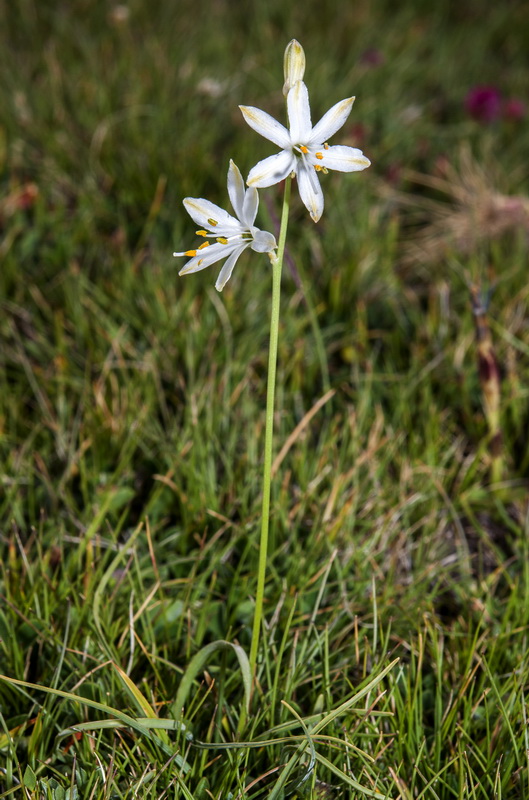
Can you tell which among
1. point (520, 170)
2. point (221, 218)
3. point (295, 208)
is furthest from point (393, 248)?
point (221, 218)

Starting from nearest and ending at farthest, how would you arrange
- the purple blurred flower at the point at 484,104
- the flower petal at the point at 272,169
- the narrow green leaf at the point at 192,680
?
the flower petal at the point at 272,169, the narrow green leaf at the point at 192,680, the purple blurred flower at the point at 484,104

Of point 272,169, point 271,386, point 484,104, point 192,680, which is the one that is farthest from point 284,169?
point 484,104

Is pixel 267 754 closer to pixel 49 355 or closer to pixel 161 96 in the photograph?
pixel 49 355

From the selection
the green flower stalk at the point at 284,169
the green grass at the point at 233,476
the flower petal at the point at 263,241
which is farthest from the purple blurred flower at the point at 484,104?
the flower petal at the point at 263,241

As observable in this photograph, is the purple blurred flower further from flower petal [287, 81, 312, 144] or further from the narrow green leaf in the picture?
the narrow green leaf

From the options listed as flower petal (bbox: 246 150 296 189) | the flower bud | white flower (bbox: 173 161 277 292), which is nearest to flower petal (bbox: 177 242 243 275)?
white flower (bbox: 173 161 277 292)

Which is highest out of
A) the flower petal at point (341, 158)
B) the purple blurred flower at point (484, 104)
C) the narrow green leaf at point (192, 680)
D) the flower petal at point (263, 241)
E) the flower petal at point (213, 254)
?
the purple blurred flower at point (484, 104)

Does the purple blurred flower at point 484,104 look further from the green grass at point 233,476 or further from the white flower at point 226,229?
the white flower at point 226,229
